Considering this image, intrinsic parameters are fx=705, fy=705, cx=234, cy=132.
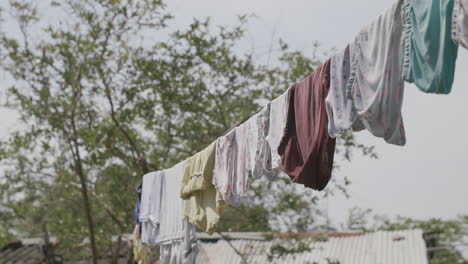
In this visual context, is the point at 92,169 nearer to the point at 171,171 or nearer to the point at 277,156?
the point at 171,171

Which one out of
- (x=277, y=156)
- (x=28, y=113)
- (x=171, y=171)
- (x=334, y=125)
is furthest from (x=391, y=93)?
(x=28, y=113)

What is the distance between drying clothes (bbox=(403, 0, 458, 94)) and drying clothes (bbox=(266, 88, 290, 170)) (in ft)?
3.85

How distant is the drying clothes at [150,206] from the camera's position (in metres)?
5.26

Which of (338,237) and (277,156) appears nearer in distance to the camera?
(277,156)

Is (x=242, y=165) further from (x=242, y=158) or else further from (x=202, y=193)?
(x=202, y=193)

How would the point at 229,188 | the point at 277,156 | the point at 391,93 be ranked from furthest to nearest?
the point at 229,188, the point at 277,156, the point at 391,93

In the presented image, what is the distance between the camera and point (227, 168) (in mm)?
4145

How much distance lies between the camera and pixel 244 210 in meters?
8.24

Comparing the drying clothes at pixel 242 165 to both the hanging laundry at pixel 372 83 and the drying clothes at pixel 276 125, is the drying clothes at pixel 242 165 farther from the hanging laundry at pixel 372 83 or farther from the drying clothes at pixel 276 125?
the hanging laundry at pixel 372 83

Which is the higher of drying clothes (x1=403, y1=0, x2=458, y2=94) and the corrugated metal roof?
drying clothes (x1=403, y1=0, x2=458, y2=94)

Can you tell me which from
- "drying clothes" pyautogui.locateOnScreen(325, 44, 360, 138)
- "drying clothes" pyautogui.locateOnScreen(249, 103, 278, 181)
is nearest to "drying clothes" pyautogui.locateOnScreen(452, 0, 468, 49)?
"drying clothes" pyautogui.locateOnScreen(325, 44, 360, 138)

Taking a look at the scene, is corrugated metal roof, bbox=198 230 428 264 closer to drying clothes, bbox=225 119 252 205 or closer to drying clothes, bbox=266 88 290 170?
drying clothes, bbox=225 119 252 205

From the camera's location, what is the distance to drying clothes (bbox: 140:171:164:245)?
17.3ft

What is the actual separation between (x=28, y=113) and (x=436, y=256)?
8472mm
